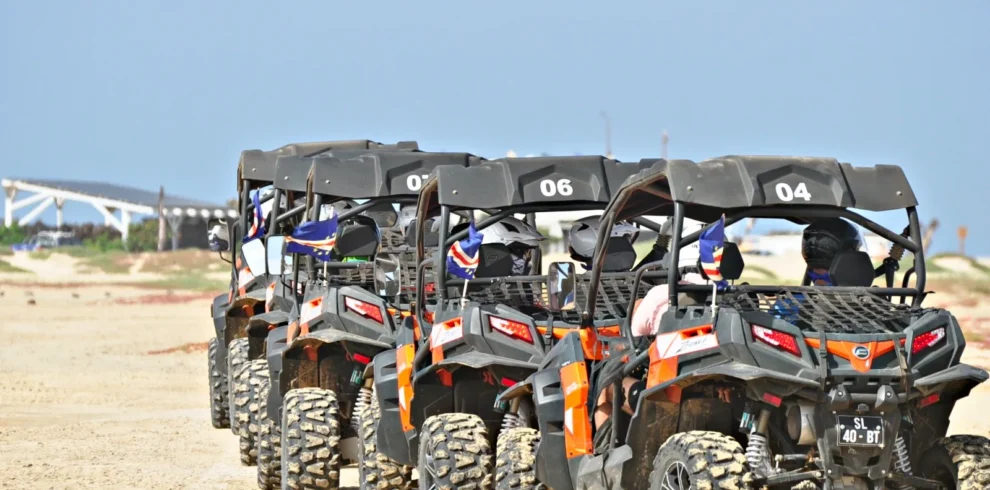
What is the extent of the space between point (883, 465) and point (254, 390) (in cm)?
842

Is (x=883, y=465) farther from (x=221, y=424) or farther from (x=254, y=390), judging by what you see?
(x=221, y=424)

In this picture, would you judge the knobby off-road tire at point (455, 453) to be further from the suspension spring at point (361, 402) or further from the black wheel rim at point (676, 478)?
the black wheel rim at point (676, 478)

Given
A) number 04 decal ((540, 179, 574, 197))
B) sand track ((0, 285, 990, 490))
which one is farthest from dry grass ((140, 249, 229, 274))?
number 04 decal ((540, 179, 574, 197))

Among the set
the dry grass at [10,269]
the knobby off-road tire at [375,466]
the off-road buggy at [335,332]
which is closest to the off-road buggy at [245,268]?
the off-road buggy at [335,332]

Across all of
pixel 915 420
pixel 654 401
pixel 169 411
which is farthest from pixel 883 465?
pixel 169 411

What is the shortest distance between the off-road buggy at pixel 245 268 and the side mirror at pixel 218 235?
65 millimetres

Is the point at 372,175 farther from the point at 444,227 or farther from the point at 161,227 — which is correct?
the point at 161,227

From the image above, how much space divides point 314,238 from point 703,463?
21.5 feet

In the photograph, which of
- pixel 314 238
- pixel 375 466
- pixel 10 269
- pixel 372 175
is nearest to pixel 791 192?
pixel 375 466

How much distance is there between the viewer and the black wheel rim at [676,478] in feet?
25.8

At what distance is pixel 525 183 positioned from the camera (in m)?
11.8

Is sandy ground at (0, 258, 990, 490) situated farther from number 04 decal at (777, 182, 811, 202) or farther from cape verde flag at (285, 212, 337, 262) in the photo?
number 04 decal at (777, 182, 811, 202)

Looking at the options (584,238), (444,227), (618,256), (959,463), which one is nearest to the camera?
(959,463)

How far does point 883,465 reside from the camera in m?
7.68
